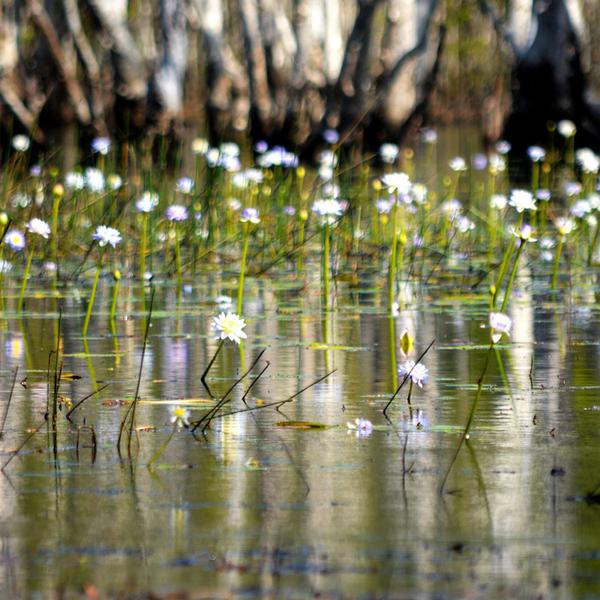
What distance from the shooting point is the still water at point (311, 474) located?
8.98 ft

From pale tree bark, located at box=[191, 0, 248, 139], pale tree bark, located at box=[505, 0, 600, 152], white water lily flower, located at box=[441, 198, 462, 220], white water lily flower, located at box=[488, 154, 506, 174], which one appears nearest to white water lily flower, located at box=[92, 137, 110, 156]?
white water lily flower, located at box=[441, 198, 462, 220]

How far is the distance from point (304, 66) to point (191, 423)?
19987 mm

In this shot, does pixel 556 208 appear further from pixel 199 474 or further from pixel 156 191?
pixel 199 474

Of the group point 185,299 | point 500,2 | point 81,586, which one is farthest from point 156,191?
point 500,2

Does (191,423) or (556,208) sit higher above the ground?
(556,208)

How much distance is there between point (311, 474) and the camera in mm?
3490

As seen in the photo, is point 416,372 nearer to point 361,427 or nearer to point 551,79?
point 361,427

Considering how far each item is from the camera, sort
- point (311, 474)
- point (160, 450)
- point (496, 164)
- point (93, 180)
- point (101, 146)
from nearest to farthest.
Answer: point (311, 474) < point (160, 450) < point (101, 146) < point (93, 180) < point (496, 164)

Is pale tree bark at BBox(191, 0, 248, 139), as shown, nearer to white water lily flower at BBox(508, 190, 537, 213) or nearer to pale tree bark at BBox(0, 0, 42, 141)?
pale tree bark at BBox(0, 0, 42, 141)

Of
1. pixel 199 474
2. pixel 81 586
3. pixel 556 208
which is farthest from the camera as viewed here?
pixel 556 208

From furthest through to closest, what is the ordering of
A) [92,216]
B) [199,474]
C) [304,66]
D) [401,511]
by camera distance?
[304,66], [92,216], [199,474], [401,511]

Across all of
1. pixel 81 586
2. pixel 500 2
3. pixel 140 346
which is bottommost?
pixel 81 586

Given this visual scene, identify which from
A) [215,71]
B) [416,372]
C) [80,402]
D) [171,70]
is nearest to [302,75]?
[215,71]

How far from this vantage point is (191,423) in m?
4.01
